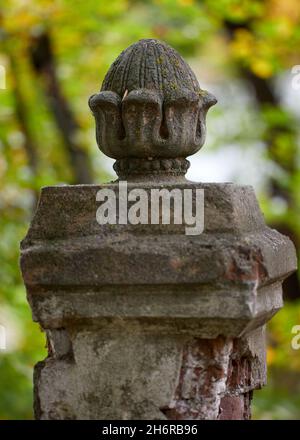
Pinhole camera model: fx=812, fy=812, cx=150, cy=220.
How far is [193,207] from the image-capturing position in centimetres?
276

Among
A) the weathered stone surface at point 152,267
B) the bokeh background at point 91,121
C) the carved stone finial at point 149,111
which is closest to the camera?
the weathered stone surface at point 152,267

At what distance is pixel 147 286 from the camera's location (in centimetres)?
270

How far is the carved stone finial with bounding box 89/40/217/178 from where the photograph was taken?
2938 mm

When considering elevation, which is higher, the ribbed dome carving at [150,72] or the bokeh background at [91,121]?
the bokeh background at [91,121]

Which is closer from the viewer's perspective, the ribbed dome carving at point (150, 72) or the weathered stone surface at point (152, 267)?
the weathered stone surface at point (152, 267)

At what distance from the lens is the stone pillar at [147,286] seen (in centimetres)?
268

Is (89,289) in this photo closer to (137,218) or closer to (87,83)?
(137,218)

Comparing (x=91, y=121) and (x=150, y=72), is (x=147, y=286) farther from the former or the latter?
(x=91, y=121)

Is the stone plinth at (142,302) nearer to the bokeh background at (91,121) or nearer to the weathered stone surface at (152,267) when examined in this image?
the weathered stone surface at (152,267)

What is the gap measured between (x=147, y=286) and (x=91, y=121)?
323 inches

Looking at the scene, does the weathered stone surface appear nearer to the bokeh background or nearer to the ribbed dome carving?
the ribbed dome carving

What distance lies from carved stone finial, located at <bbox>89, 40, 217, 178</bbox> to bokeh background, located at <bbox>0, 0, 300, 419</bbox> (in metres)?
4.23

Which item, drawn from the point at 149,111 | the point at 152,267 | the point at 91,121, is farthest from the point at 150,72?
the point at 91,121

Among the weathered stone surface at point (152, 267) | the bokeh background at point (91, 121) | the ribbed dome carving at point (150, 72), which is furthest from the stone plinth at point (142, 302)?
the bokeh background at point (91, 121)
